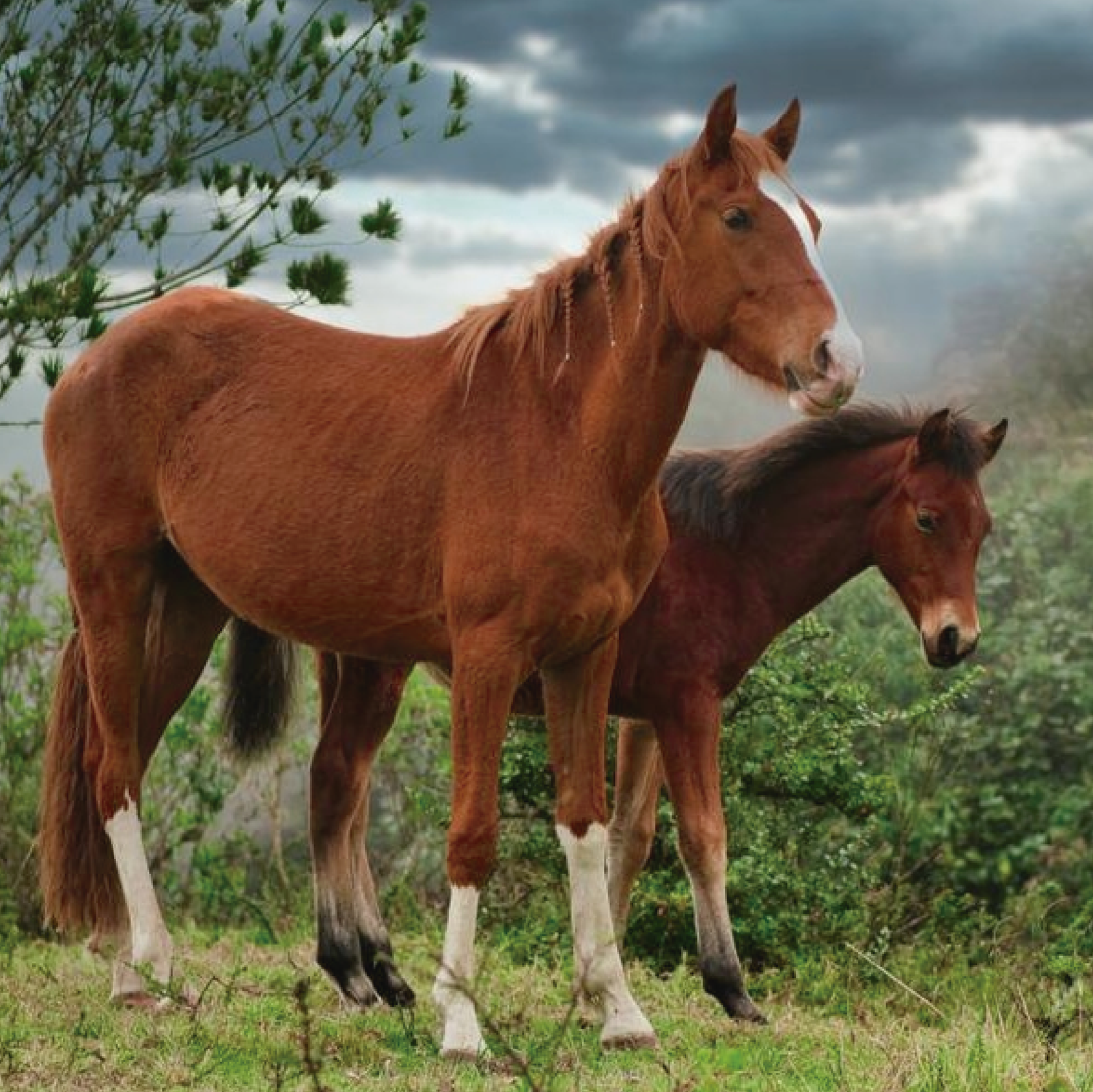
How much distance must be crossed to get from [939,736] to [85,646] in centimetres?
560

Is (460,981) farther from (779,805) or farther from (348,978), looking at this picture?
(779,805)

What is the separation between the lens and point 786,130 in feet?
18.3

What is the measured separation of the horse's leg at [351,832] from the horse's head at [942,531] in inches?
75.8

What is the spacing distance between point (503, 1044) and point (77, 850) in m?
2.83

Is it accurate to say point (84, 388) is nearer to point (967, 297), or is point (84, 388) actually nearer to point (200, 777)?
point (200, 777)

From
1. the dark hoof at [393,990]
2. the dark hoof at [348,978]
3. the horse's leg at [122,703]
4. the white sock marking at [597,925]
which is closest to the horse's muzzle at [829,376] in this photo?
the white sock marking at [597,925]

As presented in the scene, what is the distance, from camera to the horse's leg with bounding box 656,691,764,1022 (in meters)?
6.31

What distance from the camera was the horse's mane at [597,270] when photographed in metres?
5.32

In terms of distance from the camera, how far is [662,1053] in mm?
5605

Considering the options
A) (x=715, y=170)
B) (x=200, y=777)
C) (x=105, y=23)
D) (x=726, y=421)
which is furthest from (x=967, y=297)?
(x=715, y=170)

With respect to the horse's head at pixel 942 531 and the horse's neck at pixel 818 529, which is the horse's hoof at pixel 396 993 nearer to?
the horse's neck at pixel 818 529

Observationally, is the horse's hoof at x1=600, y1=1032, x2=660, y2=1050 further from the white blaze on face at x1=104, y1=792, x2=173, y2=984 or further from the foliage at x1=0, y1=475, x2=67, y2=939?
the foliage at x1=0, y1=475, x2=67, y2=939

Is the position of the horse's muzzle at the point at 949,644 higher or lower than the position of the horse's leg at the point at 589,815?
higher

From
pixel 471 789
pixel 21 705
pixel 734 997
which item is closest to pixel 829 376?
pixel 471 789
